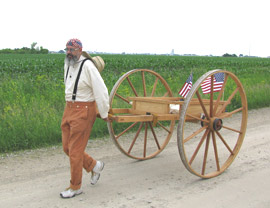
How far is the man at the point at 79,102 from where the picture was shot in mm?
3795

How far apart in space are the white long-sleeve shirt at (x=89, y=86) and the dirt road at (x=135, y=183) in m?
0.97

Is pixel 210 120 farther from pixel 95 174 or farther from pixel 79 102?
pixel 79 102

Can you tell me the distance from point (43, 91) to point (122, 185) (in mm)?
5030

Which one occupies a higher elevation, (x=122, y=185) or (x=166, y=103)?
(x=166, y=103)

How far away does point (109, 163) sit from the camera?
500 centimetres

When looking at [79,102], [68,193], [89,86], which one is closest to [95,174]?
[68,193]

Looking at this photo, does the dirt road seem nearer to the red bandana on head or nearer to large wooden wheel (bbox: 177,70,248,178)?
large wooden wheel (bbox: 177,70,248,178)

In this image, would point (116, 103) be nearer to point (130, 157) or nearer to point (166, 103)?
point (130, 157)

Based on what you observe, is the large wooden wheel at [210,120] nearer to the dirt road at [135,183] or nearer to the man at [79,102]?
the dirt road at [135,183]

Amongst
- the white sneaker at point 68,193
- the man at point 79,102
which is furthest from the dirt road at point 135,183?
the man at point 79,102

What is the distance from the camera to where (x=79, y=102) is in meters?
3.84

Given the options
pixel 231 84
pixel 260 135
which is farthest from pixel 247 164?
pixel 231 84

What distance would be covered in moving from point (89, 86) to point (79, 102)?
0.70ft

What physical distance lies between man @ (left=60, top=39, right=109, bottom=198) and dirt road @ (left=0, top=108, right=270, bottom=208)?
337 millimetres
